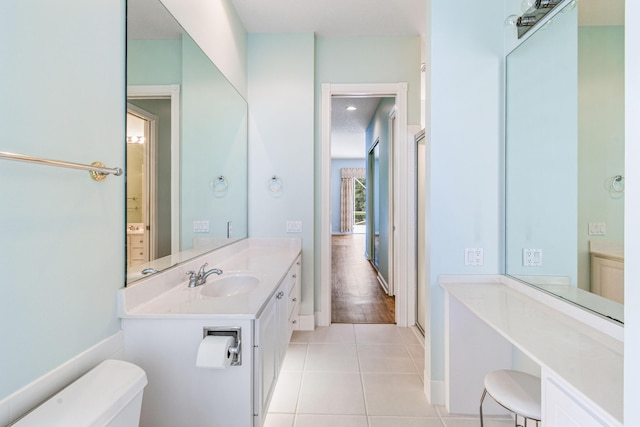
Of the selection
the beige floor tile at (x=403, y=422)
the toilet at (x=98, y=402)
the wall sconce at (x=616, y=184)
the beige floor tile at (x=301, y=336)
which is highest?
the wall sconce at (x=616, y=184)

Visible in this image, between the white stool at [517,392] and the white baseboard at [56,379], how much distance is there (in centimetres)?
153

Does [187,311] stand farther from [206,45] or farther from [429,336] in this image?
[206,45]

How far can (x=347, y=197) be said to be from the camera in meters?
10.9

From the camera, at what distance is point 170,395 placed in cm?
120

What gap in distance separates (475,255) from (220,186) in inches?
73.1

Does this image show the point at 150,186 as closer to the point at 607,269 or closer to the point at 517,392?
the point at 517,392

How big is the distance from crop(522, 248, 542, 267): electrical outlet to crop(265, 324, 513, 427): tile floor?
0.94m

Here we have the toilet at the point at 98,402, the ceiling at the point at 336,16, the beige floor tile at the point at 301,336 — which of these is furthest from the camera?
the beige floor tile at the point at 301,336

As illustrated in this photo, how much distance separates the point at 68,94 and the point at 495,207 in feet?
6.98

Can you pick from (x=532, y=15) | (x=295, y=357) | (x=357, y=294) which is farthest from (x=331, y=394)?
(x=532, y=15)

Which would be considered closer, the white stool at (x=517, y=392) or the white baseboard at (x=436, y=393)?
the white stool at (x=517, y=392)

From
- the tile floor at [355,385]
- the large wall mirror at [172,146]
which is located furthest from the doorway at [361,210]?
the large wall mirror at [172,146]

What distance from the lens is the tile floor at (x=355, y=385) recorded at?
5.75 ft

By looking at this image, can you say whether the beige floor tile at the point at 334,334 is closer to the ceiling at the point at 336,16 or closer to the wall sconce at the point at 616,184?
the wall sconce at the point at 616,184
